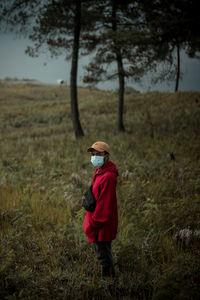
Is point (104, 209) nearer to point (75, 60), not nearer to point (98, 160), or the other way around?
point (98, 160)

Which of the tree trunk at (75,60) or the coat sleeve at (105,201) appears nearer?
the coat sleeve at (105,201)

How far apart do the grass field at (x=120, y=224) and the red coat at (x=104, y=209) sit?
23.2 inches

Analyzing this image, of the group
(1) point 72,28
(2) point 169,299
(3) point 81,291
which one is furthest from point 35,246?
(1) point 72,28

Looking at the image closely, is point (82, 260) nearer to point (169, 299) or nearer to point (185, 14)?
point (169, 299)

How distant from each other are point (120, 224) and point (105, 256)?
58.8 inches

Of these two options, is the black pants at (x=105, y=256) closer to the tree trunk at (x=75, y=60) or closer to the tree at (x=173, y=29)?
the tree at (x=173, y=29)

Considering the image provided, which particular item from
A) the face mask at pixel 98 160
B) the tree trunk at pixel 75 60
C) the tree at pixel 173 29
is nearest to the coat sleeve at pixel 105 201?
the face mask at pixel 98 160

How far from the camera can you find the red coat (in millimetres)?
2629

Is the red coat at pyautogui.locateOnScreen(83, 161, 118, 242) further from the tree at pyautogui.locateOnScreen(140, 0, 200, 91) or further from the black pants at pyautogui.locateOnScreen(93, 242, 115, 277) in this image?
the tree at pyautogui.locateOnScreen(140, 0, 200, 91)

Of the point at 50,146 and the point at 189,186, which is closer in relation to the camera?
the point at 189,186

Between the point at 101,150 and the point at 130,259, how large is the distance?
5.73ft

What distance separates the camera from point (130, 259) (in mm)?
3318

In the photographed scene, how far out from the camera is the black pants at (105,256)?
2.79 metres

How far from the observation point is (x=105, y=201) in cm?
263
